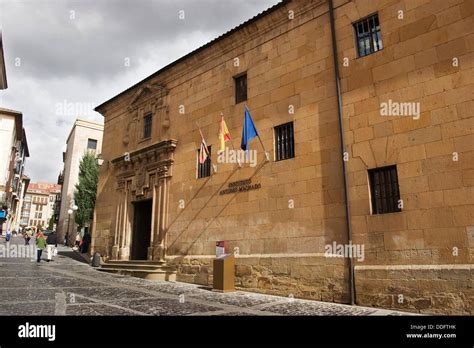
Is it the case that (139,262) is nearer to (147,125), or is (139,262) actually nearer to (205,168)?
(205,168)

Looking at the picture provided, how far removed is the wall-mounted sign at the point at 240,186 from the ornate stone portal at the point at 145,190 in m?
3.42

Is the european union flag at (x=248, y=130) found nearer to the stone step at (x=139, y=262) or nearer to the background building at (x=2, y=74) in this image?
the stone step at (x=139, y=262)

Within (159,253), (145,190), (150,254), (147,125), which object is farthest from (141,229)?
(147,125)

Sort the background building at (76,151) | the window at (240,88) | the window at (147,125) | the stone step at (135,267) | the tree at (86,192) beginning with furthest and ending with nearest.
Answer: the background building at (76,151)
the tree at (86,192)
the window at (147,125)
the stone step at (135,267)
the window at (240,88)

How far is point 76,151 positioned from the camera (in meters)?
40.2

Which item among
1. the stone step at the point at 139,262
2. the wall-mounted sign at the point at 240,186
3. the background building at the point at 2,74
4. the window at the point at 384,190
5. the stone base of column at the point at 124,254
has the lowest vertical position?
the stone step at the point at 139,262

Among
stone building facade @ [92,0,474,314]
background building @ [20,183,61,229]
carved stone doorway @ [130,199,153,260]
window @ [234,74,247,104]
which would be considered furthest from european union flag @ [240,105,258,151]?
background building @ [20,183,61,229]

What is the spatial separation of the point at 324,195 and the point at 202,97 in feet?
21.8

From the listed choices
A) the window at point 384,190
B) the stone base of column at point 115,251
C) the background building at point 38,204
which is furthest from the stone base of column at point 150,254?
the background building at point 38,204

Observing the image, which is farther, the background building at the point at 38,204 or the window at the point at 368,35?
the background building at the point at 38,204

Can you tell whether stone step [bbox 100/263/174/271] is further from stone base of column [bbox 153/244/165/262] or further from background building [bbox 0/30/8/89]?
background building [bbox 0/30/8/89]

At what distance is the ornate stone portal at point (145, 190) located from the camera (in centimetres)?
1379

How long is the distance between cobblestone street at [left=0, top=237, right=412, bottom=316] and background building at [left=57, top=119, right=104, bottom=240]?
103 feet
